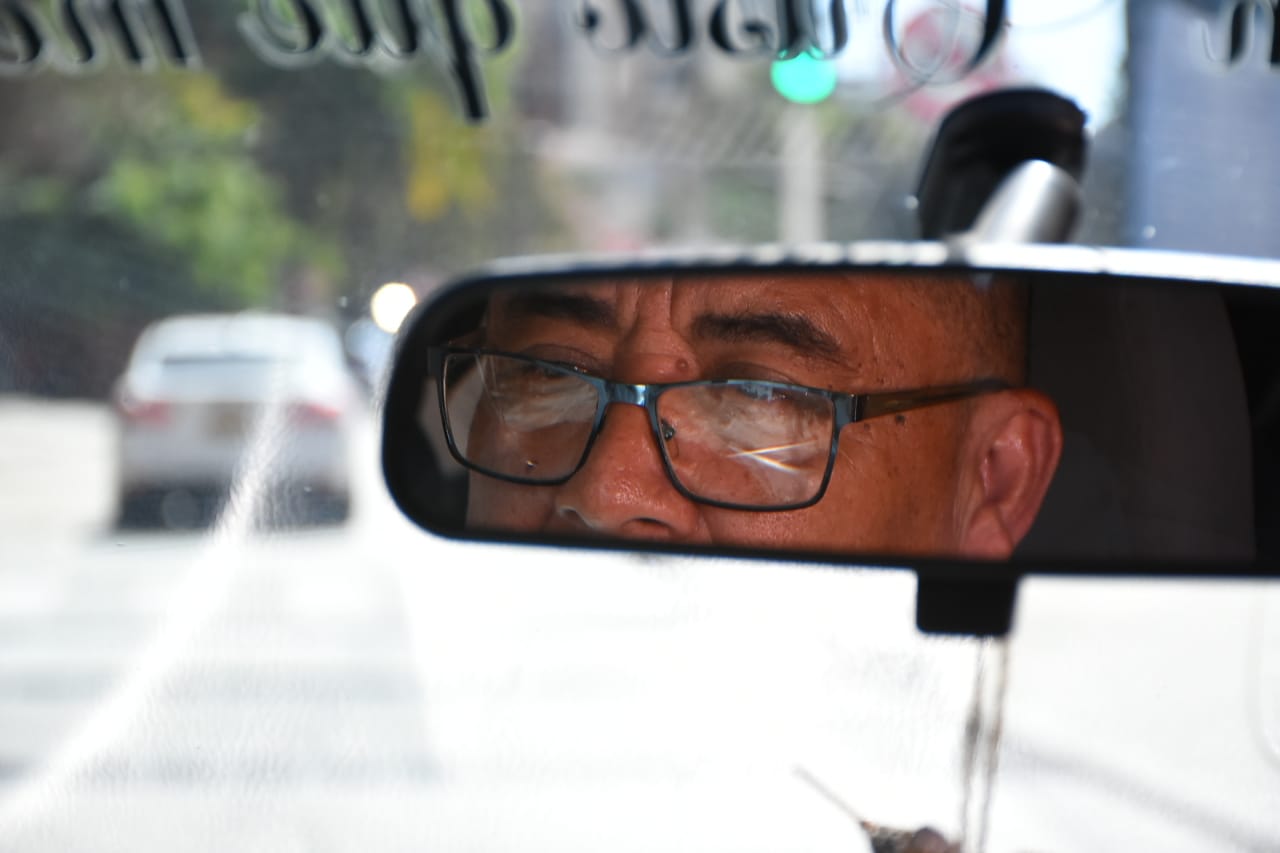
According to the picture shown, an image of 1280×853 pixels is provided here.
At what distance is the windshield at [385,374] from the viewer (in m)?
2.98

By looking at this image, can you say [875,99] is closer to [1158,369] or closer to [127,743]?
[1158,369]

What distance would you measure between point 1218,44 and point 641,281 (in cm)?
159

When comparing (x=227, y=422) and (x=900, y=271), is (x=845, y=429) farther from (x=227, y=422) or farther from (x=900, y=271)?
(x=227, y=422)

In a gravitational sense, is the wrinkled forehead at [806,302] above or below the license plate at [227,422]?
above

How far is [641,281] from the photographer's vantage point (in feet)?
6.21

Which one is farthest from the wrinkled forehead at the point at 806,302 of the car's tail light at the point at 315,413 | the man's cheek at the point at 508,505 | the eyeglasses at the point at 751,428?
the car's tail light at the point at 315,413

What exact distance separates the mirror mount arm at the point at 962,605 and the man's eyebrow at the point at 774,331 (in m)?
0.37

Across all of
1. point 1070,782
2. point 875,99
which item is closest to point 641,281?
point 875,99

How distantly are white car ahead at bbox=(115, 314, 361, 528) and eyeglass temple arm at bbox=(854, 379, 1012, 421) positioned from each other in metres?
1.91

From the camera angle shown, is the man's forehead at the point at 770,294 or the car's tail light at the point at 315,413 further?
the car's tail light at the point at 315,413

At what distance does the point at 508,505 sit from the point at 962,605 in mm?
669

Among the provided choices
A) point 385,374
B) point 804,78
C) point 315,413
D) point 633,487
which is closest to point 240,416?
point 315,413

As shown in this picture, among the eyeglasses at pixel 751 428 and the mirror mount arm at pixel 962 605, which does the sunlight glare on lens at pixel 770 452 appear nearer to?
the eyeglasses at pixel 751 428

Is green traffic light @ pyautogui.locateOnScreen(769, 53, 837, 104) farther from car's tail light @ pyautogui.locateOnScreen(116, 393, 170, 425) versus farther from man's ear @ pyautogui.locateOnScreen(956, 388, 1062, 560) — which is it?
car's tail light @ pyautogui.locateOnScreen(116, 393, 170, 425)
